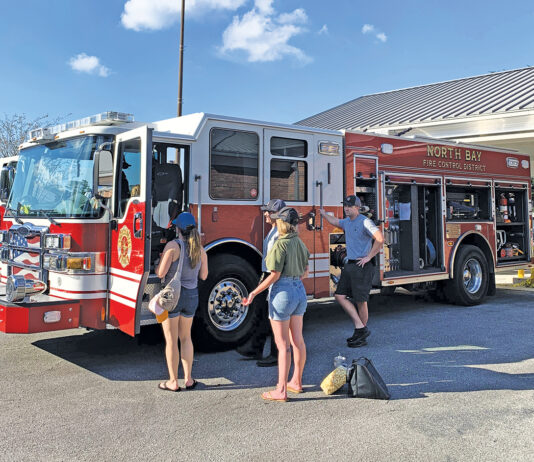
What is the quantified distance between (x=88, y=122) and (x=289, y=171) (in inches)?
99.0

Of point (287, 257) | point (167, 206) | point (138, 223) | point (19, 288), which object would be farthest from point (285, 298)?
point (19, 288)

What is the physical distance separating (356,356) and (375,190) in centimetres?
275

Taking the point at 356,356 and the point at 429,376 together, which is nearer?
the point at 429,376

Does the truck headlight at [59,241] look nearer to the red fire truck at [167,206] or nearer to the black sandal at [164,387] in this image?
the red fire truck at [167,206]

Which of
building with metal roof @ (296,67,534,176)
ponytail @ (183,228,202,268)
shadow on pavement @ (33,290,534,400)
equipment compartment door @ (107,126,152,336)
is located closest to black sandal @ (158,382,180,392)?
shadow on pavement @ (33,290,534,400)

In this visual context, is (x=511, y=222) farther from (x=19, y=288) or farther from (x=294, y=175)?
(x=19, y=288)

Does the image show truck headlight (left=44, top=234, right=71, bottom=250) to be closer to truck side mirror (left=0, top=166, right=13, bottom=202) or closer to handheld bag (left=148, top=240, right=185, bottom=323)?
handheld bag (left=148, top=240, right=185, bottom=323)

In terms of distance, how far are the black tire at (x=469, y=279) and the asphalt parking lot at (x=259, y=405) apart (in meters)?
2.00

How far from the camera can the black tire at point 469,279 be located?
353 inches

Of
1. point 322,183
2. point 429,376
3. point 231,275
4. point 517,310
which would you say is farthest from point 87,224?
point 517,310

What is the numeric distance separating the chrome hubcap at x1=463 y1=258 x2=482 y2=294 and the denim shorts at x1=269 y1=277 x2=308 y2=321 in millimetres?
5753

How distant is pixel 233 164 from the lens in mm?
6262

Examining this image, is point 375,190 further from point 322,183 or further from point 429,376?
point 429,376

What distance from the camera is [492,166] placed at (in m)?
9.77
